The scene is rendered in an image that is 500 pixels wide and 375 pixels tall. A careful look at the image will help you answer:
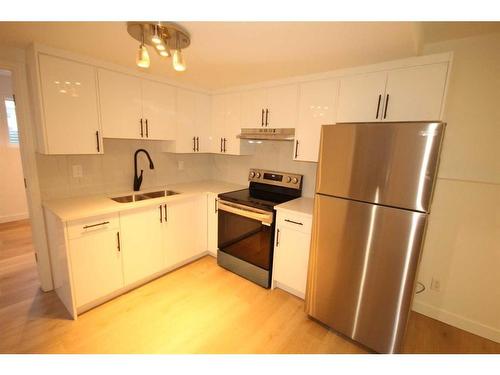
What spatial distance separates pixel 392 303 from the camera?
1.49 m

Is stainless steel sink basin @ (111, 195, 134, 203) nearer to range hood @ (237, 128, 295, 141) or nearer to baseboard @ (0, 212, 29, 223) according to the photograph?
range hood @ (237, 128, 295, 141)

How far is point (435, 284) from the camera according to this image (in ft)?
6.48

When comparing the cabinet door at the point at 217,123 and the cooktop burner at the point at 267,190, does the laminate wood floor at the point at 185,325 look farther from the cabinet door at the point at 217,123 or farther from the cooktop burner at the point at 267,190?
the cabinet door at the point at 217,123

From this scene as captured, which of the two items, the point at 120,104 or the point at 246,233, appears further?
the point at 246,233

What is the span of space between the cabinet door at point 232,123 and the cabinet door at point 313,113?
79cm

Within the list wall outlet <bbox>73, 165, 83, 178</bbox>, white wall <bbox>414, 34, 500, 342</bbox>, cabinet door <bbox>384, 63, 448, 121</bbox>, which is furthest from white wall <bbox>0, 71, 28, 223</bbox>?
white wall <bbox>414, 34, 500, 342</bbox>

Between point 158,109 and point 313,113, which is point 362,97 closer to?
point 313,113

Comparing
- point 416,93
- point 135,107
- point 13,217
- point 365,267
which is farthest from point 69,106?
point 13,217

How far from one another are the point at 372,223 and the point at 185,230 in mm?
1904

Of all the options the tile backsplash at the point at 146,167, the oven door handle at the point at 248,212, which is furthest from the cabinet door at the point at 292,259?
the tile backsplash at the point at 146,167

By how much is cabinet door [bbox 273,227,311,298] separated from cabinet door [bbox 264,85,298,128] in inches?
42.6

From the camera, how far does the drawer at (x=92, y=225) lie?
1.74m

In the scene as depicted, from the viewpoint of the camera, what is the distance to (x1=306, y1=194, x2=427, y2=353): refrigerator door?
Answer: 1.41m

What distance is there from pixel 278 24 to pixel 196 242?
7.57ft
